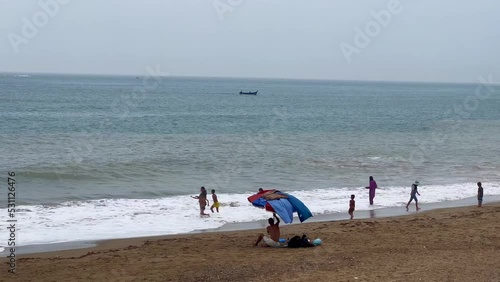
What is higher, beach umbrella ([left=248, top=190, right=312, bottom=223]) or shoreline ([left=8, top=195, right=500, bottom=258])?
beach umbrella ([left=248, top=190, right=312, bottom=223])

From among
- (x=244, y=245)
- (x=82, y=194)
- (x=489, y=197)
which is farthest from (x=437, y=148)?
(x=244, y=245)

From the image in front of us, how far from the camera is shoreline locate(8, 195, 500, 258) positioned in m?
14.1

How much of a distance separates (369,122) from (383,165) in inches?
1341

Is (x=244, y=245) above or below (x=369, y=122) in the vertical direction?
below

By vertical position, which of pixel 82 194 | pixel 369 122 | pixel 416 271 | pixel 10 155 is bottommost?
pixel 416 271

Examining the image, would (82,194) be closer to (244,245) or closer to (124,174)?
(124,174)

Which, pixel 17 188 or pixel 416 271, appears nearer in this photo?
pixel 416 271

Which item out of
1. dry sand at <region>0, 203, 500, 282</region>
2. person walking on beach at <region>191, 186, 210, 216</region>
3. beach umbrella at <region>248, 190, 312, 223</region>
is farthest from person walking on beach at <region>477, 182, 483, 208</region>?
person walking on beach at <region>191, 186, 210, 216</region>

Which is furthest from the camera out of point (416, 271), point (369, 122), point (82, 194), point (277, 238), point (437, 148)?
point (369, 122)

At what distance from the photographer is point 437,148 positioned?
40.7 meters

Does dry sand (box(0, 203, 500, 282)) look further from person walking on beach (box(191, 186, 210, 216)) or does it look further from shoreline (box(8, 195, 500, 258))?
person walking on beach (box(191, 186, 210, 216))

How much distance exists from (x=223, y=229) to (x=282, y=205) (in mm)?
3989

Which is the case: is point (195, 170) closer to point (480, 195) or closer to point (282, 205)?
point (480, 195)

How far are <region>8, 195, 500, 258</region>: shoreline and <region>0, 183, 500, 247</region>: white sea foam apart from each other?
426 mm
